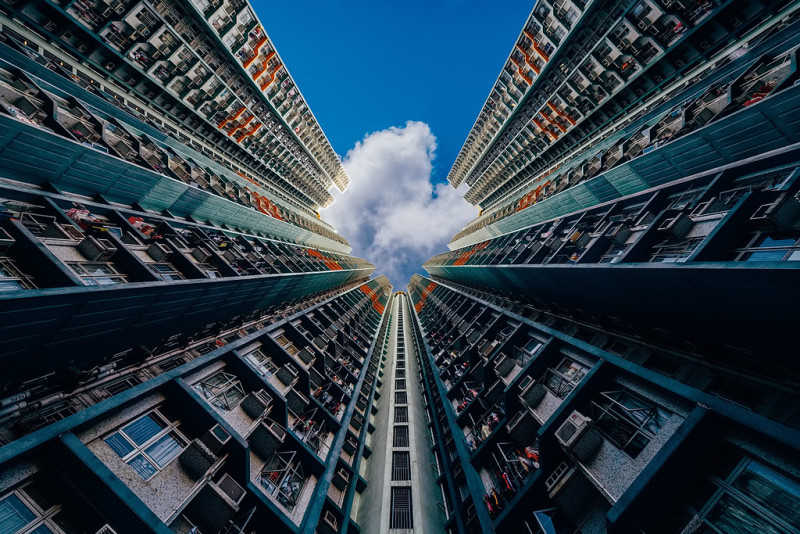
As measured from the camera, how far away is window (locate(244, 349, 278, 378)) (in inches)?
671

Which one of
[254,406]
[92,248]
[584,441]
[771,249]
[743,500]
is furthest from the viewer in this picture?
[254,406]

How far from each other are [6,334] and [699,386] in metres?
22.0

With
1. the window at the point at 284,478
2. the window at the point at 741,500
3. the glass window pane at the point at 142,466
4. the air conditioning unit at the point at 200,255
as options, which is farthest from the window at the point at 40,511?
the window at the point at 741,500

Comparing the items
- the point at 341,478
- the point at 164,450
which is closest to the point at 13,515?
the point at 164,450

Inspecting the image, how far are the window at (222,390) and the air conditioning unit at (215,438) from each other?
7.42ft

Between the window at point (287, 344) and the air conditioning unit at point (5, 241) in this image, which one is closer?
the air conditioning unit at point (5, 241)

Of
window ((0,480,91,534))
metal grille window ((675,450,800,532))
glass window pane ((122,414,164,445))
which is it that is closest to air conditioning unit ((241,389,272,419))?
glass window pane ((122,414,164,445))

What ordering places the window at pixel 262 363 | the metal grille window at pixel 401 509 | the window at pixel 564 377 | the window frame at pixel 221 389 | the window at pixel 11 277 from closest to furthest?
the window at pixel 11 277 → the window frame at pixel 221 389 → the window at pixel 564 377 → the window at pixel 262 363 → the metal grille window at pixel 401 509

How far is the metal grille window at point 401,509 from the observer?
61.3ft

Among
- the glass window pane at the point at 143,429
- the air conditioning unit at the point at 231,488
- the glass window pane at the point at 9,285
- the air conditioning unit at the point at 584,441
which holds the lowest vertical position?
the air conditioning unit at the point at 231,488

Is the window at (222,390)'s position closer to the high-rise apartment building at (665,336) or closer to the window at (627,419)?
the high-rise apartment building at (665,336)

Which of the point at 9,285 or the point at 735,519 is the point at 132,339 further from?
the point at 735,519

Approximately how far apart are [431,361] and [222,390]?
24391 mm

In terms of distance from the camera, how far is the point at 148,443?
9430 millimetres
